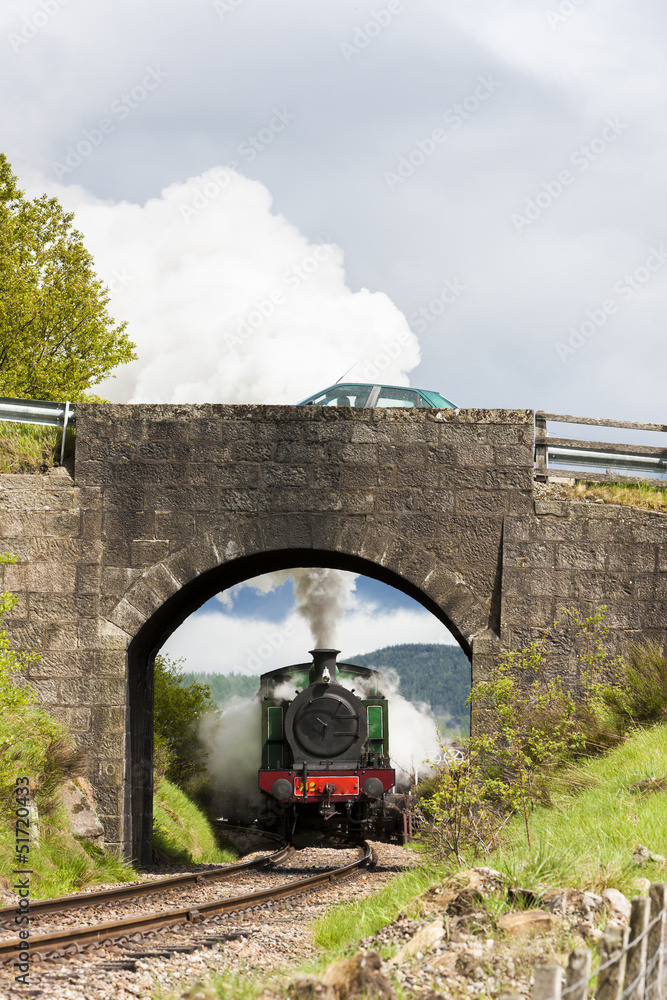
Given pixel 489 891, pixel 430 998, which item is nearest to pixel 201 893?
pixel 489 891

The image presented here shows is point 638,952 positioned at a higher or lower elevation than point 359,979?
higher

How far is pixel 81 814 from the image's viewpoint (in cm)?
937

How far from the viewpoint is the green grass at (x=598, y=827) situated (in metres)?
5.26

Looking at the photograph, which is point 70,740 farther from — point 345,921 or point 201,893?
point 345,921

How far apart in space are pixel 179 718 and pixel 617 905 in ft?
52.8

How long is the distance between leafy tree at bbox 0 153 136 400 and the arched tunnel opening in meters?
9.43

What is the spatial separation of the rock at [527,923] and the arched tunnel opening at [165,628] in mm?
5513

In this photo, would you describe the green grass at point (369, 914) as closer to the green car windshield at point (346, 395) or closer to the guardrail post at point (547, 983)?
the guardrail post at point (547, 983)

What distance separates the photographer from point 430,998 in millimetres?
4039

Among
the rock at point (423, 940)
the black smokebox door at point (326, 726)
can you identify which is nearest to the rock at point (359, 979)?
the rock at point (423, 940)

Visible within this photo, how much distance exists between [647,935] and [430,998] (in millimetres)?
1091

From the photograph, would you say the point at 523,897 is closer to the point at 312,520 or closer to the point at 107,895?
the point at 107,895

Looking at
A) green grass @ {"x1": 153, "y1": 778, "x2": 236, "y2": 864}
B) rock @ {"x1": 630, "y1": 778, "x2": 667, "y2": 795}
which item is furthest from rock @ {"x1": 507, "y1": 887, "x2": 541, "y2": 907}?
green grass @ {"x1": 153, "y1": 778, "x2": 236, "y2": 864}

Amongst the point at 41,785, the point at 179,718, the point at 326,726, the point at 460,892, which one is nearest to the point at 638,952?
the point at 460,892
